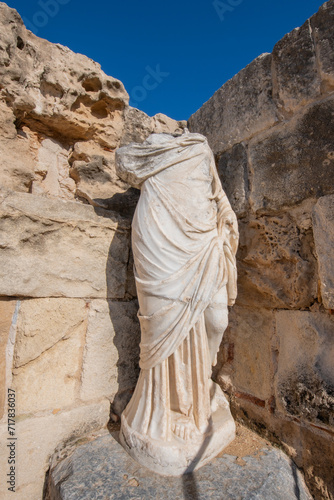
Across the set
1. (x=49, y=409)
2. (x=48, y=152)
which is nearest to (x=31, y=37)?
(x=48, y=152)

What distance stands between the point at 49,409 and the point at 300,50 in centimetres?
315

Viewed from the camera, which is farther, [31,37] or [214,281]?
[31,37]

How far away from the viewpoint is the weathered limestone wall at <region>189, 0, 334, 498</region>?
6.55ft

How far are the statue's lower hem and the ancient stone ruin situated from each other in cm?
47

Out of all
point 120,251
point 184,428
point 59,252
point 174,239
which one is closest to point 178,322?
point 174,239

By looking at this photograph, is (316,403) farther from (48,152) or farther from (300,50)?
(48,152)

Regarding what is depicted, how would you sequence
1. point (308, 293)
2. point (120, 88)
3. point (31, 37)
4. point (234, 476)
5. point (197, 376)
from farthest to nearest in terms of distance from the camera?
point (120, 88) → point (31, 37) → point (308, 293) → point (197, 376) → point (234, 476)

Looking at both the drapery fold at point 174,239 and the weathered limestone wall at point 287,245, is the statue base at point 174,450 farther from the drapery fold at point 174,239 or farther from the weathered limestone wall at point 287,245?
the weathered limestone wall at point 287,245

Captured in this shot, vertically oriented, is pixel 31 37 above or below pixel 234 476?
above

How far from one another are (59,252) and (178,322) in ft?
3.10

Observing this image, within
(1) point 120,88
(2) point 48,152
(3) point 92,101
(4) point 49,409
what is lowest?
(4) point 49,409

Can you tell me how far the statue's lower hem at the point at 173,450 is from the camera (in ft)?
5.41

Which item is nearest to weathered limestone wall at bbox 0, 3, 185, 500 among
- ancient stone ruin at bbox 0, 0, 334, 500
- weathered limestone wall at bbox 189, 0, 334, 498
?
ancient stone ruin at bbox 0, 0, 334, 500

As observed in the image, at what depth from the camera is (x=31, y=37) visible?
2.56 meters
